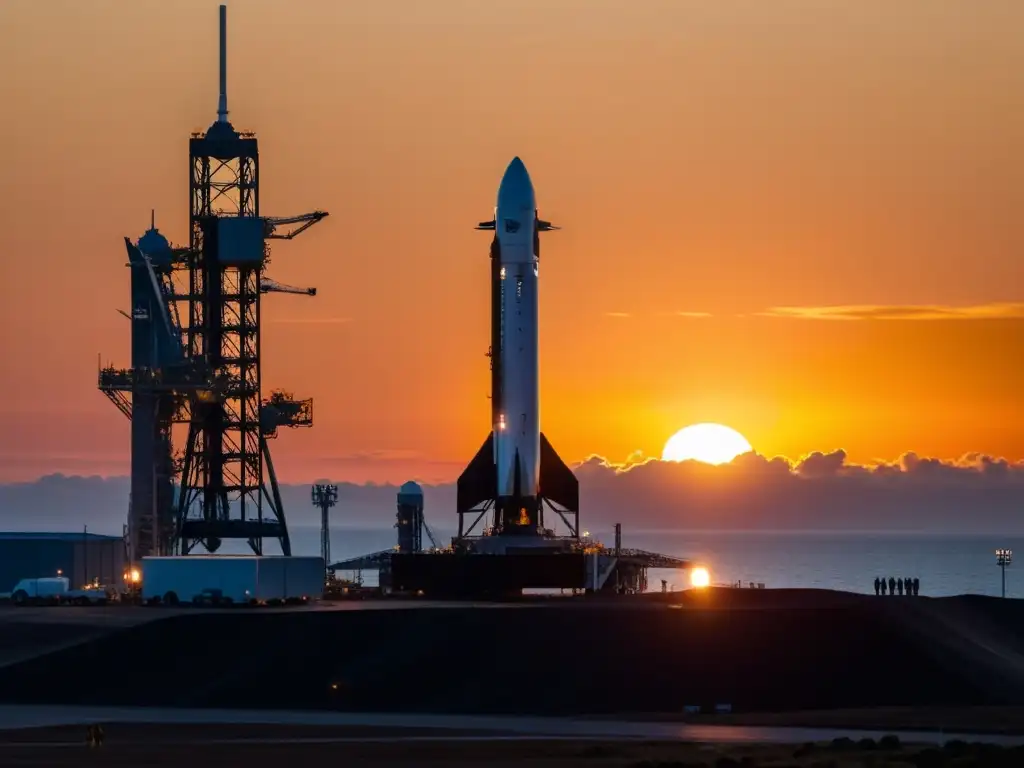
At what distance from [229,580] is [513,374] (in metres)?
20.8

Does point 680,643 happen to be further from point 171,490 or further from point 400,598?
point 171,490

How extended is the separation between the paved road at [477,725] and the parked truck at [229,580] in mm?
25775

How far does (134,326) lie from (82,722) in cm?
6166

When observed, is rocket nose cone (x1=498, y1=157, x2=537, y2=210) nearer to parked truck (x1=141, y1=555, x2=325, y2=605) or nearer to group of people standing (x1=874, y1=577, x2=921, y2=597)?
parked truck (x1=141, y1=555, x2=325, y2=605)

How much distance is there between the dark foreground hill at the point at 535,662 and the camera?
90.3 metres

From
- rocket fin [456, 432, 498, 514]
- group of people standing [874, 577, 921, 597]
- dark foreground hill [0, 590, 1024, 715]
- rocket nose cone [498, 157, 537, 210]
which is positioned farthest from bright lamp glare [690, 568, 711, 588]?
dark foreground hill [0, 590, 1024, 715]

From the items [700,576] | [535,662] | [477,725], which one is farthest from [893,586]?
[477,725]

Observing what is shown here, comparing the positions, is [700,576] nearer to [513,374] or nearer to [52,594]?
[513,374]

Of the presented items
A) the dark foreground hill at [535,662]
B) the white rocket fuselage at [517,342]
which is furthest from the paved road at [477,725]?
the white rocket fuselage at [517,342]

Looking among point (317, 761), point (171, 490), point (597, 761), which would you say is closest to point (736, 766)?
point (597, 761)

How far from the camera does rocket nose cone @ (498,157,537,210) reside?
12406 centimetres

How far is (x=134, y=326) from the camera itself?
141250 mm

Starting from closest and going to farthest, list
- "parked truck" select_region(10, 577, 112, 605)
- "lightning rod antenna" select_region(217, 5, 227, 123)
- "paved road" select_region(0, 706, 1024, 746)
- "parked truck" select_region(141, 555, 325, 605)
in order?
1. "paved road" select_region(0, 706, 1024, 746)
2. "parked truck" select_region(141, 555, 325, 605)
3. "parked truck" select_region(10, 577, 112, 605)
4. "lightning rod antenna" select_region(217, 5, 227, 123)

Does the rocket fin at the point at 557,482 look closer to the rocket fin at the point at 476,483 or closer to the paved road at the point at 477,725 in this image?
the rocket fin at the point at 476,483
